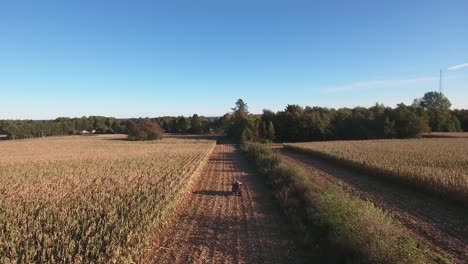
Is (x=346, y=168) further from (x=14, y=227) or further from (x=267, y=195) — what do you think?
(x=14, y=227)

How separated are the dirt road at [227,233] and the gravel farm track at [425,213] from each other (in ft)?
14.9

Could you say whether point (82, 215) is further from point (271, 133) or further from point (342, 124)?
point (342, 124)

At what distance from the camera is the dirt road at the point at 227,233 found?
32.2ft

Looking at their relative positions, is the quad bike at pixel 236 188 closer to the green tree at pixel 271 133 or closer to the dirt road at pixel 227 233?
the dirt road at pixel 227 233

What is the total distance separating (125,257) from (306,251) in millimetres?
5264

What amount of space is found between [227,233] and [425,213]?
854 centimetres

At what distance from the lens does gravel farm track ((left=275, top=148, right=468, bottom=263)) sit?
34.4ft

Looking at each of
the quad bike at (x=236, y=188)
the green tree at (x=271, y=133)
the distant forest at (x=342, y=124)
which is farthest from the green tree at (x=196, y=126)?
the quad bike at (x=236, y=188)

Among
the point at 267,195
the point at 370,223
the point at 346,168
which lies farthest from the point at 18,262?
the point at 346,168

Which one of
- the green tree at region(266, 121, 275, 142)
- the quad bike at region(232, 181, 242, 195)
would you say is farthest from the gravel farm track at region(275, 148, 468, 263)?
the green tree at region(266, 121, 275, 142)

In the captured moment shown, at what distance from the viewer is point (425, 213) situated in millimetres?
14109

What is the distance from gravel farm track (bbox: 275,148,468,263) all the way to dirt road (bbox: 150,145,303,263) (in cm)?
456

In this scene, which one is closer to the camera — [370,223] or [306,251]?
[370,223]

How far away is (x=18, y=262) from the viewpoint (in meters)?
7.97
